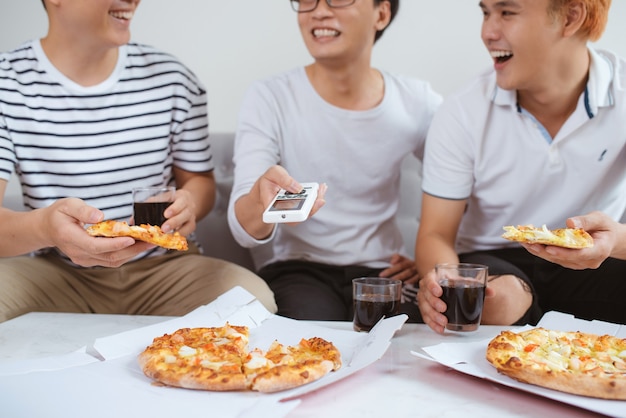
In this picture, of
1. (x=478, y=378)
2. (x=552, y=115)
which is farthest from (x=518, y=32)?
(x=478, y=378)

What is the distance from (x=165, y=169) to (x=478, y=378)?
4.54ft

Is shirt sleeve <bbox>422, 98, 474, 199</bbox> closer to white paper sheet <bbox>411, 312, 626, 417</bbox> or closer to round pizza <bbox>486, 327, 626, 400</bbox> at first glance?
white paper sheet <bbox>411, 312, 626, 417</bbox>

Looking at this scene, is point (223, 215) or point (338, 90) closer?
point (338, 90)

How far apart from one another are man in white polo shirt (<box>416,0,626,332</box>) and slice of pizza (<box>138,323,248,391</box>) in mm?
787

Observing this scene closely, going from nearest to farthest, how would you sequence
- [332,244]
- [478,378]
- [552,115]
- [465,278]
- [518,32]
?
[478,378], [465,278], [518,32], [552,115], [332,244]

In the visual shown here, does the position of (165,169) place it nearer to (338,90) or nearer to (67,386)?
(338,90)

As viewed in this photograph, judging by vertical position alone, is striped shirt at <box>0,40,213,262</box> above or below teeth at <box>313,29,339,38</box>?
below

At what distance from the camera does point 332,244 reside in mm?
2320

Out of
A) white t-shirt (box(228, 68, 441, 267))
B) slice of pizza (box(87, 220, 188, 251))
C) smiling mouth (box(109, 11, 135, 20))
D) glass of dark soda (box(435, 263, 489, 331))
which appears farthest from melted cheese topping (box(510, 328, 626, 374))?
smiling mouth (box(109, 11, 135, 20))

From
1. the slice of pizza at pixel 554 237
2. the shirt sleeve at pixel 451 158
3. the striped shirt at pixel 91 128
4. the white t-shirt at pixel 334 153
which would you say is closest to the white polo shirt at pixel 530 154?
the shirt sleeve at pixel 451 158

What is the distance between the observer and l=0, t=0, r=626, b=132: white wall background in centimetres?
277

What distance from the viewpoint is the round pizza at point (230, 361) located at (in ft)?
3.67

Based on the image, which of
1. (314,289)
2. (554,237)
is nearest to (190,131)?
(314,289)

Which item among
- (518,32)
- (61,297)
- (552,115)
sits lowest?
(61,297)
